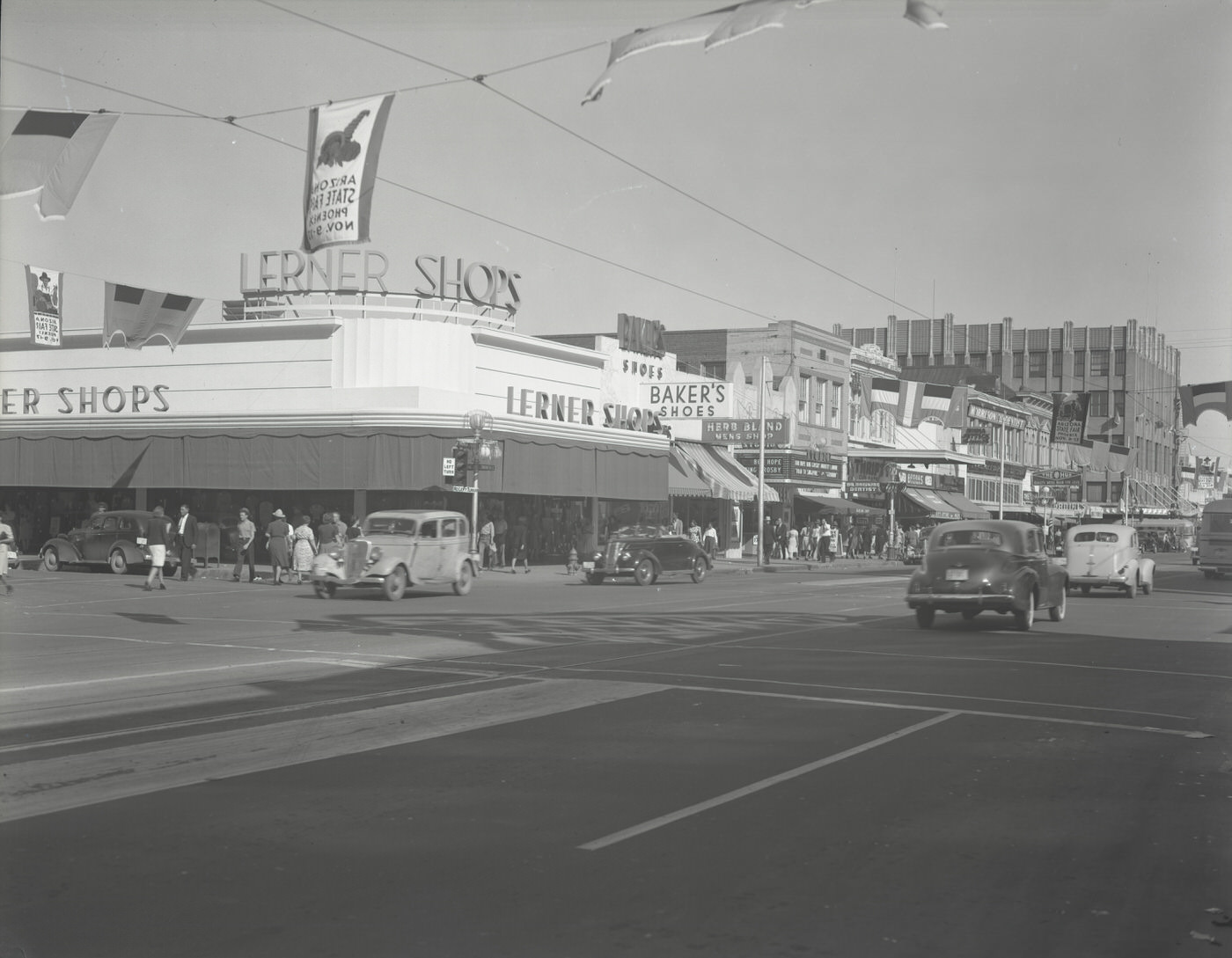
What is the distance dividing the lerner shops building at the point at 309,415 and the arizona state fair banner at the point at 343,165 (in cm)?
2062

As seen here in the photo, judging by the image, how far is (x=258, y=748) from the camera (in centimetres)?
947

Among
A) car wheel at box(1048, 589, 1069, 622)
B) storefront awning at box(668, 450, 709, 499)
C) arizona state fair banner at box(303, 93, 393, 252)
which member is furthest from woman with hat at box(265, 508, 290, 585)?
storefront awning at box(668, 450, 709, 499)

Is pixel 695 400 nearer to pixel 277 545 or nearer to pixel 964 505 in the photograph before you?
pixel 277 545

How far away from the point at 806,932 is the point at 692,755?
3.88 metres

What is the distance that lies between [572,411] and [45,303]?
18051 mm

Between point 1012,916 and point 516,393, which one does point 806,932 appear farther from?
point 516,393

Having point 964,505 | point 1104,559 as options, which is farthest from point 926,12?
point 964,505

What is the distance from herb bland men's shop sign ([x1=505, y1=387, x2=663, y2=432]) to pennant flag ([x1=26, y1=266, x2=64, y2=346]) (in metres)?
14.0

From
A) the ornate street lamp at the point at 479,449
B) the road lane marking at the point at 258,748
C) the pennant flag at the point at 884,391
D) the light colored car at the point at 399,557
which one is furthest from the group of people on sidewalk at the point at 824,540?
the road lane marking at the point at 258,748

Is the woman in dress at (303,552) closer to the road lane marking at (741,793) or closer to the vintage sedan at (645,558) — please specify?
the vintage sedan at (645,558)

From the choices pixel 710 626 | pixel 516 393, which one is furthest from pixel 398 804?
pixel 516 393

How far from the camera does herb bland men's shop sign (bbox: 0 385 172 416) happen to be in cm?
4162

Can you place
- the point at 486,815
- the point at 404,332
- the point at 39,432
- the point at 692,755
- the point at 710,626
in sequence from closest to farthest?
the point at 486,815, the point at 692,755, the point at 710,626, the point at 404,332, the point at 39,432

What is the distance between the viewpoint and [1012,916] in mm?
5691
